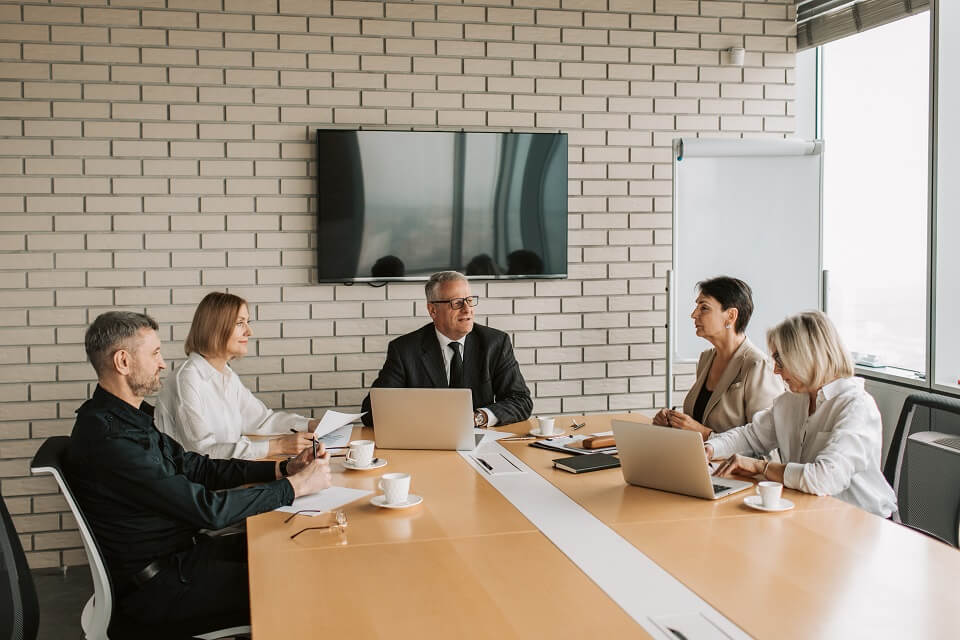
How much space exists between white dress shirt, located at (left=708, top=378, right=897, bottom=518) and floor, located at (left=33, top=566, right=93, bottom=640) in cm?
288

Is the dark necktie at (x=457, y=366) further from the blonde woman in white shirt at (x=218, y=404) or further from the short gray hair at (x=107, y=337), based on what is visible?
the short gray hair at (x=107, y=337)

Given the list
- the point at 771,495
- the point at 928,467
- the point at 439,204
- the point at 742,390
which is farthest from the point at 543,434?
the point at 439,204

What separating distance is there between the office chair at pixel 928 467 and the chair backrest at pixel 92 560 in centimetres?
233

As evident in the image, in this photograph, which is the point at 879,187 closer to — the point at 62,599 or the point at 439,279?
the point at 439,279

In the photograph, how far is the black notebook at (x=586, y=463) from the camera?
2.86 m

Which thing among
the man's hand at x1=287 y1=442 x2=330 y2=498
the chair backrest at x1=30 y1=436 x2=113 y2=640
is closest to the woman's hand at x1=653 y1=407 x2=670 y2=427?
the man's hand at x1=287 y1=442 x2=330 y2=498

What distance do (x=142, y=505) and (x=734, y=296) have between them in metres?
2.43

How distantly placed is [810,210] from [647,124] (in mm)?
1022

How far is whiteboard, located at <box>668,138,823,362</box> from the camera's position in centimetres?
478

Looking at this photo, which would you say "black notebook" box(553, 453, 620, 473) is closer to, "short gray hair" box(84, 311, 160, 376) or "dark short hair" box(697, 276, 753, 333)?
"dark short hair" box(697, 276, 753, 333)

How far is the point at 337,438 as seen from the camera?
11.1 feet

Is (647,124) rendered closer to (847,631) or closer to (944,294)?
(944,294)

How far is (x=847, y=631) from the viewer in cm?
160

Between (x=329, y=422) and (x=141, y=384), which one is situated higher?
(x=141, y=384)
